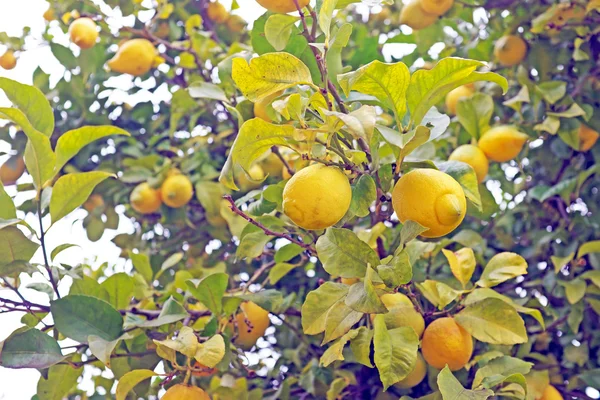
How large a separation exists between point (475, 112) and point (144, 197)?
882 millimetres

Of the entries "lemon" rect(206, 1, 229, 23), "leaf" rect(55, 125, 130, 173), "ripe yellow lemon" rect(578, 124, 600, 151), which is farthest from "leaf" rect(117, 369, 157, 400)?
"lemon" rect(206, 1, 229, 23)

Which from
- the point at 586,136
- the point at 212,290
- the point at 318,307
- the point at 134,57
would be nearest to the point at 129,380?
the point at 212,290

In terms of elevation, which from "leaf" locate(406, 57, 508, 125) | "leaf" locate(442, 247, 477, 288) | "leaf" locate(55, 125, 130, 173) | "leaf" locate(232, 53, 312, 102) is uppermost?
"leaf" locate(232, 53, 312, 102)

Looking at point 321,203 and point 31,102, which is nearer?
point 321,203

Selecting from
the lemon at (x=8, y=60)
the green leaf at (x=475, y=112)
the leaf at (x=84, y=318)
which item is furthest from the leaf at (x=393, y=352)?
the lemon at (x=8, y=60)

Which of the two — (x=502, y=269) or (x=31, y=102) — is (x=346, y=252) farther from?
(x=31, y=102)

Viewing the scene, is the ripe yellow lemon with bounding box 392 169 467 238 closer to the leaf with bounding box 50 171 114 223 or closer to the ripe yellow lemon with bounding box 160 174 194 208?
the leaf with bounding box 50 171 114 223

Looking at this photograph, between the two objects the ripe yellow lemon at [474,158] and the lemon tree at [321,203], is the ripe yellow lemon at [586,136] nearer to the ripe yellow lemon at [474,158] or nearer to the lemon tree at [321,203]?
the lemon tree at [321,203]

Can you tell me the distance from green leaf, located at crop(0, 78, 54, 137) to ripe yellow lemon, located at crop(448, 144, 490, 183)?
30.9 inches

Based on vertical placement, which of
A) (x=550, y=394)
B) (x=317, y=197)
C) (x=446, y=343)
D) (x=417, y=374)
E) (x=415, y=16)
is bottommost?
(x=550, y=394)

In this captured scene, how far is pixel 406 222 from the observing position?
773 mm

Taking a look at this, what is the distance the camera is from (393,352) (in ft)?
2.68

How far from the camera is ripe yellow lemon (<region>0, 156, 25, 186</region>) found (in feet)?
5.64

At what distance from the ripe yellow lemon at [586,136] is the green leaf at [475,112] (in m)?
0.31
